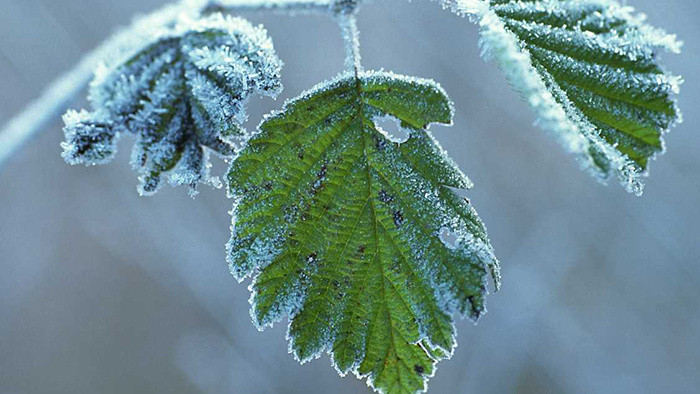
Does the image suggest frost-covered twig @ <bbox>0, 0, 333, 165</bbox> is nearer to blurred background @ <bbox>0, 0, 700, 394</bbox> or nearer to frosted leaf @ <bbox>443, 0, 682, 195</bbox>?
frosted leaf @ <bbox>443, 0, 682, 195</bbox>

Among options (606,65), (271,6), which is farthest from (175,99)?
(606,65)

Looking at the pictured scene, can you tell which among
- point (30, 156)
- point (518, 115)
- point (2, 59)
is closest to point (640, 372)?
point (518, 115)

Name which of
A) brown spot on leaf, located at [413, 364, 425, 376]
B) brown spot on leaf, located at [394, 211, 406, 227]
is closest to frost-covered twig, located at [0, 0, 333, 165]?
brown spot on leaf, located at [394, 211, 406, 227]

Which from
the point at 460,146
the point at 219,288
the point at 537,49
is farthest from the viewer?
the point at 460,146

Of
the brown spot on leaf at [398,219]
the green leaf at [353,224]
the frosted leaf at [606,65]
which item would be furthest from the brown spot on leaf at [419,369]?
the frosted leaf at [606,65]

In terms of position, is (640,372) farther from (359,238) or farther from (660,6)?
(359,238)

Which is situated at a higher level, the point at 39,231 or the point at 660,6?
the point at 660,6
